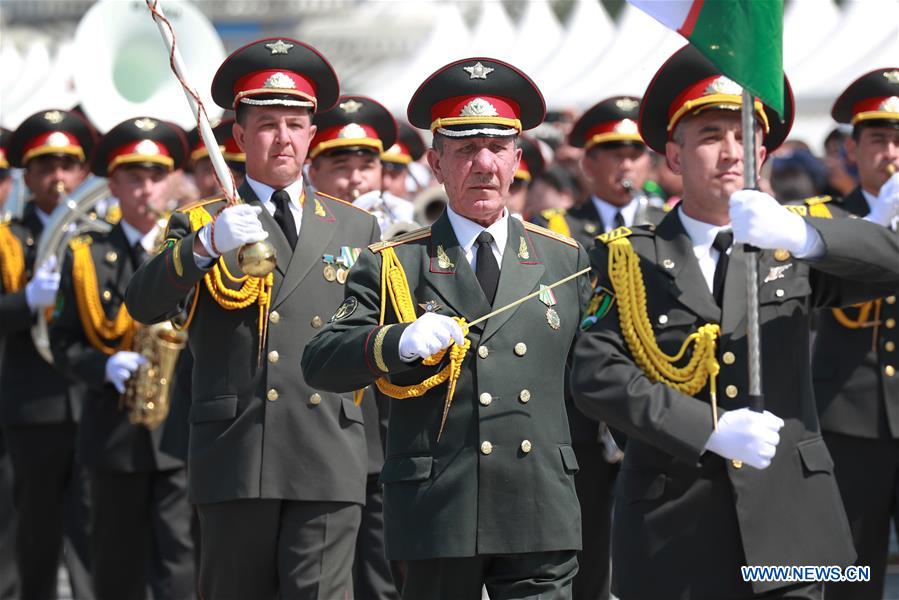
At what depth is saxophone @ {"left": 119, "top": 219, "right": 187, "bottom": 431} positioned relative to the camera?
953 centimetres

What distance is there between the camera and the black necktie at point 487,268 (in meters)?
6.07

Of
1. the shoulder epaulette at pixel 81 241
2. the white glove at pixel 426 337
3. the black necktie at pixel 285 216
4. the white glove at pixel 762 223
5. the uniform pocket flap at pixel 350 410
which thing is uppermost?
the shoulder epaulette at pixel 81 241

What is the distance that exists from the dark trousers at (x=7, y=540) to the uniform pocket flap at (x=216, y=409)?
4.16 m

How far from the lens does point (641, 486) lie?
6262 millimetres

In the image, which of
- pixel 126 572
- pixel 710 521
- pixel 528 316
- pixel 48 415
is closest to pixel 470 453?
pixel 528 316

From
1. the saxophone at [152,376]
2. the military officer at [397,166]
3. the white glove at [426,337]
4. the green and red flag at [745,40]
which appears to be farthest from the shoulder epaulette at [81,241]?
the green and red flag at [745,40]

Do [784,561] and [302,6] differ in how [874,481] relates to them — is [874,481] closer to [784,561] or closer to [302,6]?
[784,561]

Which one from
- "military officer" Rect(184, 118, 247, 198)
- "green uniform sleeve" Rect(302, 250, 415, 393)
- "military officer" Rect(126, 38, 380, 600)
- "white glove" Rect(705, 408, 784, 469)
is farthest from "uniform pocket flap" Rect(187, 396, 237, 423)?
"military officer" Rect(184, 118, 247, 198)

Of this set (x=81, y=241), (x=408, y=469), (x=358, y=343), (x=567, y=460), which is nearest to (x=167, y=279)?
(x=358, y=343)

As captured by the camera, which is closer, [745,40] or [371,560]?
[745,40]

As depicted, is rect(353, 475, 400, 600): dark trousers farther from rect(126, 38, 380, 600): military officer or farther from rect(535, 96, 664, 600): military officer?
rect(535, 96, 664, 600): military officer

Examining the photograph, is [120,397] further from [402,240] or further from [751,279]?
[751,279]

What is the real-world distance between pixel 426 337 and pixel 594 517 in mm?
3653

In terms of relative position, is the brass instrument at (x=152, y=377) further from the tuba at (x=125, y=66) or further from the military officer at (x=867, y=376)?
the military officer at (x=867, y=376)
